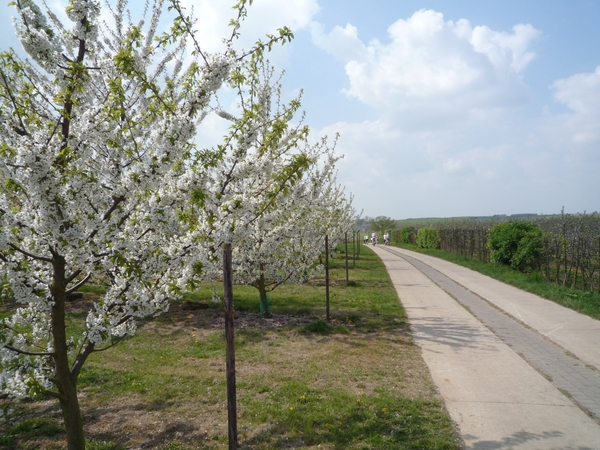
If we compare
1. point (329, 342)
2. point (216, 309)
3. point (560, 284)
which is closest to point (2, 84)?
point (329, 342)

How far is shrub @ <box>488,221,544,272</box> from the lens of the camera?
14.6 meters

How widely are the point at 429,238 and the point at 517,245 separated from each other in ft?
64.8

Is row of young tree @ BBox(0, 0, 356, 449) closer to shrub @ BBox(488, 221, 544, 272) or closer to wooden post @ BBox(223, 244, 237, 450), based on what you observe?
wooden post @ BBox(223, 244, 237, 450)

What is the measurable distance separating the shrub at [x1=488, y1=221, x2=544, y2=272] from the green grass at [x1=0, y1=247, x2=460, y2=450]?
8.69 metres

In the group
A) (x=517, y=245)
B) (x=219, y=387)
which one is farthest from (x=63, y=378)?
(x=517, y=245)

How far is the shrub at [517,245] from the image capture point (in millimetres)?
14627

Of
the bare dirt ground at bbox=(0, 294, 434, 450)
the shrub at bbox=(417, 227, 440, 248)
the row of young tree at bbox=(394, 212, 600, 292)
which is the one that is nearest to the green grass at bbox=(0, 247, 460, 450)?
the bare dirt ground at bbox=(0, 294, 434, 450)

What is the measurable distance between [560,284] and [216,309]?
10.8 meters

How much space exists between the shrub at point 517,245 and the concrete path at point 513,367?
4045mm

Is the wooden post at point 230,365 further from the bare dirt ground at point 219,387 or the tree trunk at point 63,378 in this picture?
the tree trunk at point 63,378

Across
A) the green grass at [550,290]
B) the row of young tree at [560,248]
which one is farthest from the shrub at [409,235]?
the green grass at [550,290]

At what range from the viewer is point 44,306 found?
334cm

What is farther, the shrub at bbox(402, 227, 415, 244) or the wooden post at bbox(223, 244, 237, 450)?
the shrub at bbox(402, 227, 415, 244)

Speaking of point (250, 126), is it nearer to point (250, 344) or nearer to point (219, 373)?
point (219, 373)
